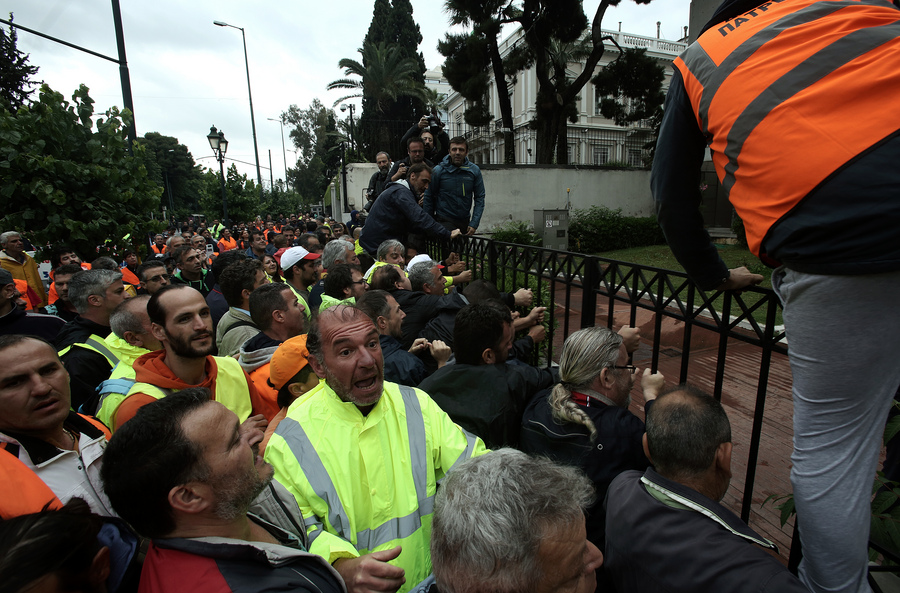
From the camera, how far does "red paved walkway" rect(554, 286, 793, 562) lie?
122 inches

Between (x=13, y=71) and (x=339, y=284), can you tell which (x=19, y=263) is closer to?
(x=339, y=284)

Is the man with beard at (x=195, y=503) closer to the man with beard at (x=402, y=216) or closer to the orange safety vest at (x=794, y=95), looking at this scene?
the orange safety vest at (x=794, y=95)

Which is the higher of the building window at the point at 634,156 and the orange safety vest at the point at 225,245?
the building window at the point at 634,156

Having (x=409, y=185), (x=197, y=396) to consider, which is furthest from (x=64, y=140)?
(x=197, y=396)

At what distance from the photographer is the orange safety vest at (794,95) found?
3.66ft

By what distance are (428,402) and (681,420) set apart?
3.41ft

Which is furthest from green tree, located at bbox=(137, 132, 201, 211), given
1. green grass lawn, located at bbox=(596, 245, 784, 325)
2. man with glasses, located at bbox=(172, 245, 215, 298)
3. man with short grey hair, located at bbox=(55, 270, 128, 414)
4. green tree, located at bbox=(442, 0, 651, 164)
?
man with short grey hair, located at bbox=(55, 270, 128, 414)

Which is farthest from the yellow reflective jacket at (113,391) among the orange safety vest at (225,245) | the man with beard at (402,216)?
the orange safety vest at (225,245)

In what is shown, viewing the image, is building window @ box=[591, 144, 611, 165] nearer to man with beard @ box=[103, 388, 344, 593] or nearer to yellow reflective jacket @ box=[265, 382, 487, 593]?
yellow reflective jacket @ box=[265, 382, 487, 593]

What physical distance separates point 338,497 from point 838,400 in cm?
167

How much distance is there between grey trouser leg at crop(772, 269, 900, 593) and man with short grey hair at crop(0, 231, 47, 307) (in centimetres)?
764

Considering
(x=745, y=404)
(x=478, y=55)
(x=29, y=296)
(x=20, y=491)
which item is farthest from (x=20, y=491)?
(x=478, y=55)

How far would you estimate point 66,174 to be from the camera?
17.8 ft

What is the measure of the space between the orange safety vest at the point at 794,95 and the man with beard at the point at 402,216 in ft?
12.8
